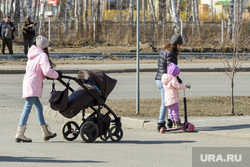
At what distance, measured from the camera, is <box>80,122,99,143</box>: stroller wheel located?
32.1 feet

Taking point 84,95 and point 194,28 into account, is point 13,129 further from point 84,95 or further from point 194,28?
point 194,28

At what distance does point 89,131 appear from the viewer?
32.2ft

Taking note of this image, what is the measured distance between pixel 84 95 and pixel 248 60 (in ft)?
80.9

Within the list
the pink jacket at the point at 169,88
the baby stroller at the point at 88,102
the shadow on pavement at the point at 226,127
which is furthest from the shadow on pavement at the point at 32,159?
the shadow on pavement at the point at 226,127

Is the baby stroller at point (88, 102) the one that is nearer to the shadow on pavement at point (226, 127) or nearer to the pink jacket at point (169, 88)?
the pink jacket at point (169, 88)

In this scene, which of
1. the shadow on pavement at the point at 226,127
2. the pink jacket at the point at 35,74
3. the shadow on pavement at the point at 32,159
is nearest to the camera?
the shadow on pavement at the point at 32,159

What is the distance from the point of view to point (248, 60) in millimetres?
33312

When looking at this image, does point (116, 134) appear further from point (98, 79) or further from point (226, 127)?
point (226, 127)

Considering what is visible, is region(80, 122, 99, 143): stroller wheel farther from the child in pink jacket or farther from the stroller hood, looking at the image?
the child in pink jacket

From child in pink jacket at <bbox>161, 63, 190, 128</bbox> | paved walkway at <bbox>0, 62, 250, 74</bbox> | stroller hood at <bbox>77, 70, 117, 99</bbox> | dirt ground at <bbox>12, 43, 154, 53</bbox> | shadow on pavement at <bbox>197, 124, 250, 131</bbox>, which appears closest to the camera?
stroller hood at <bbox>77, 70, 117, 99</bbox>

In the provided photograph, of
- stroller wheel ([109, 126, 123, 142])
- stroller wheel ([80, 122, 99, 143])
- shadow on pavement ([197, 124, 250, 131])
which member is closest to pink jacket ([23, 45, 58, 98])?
stroller wheel ([80, 122, 99, 143])

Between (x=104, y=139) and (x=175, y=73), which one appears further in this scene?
(x=175, y=73)

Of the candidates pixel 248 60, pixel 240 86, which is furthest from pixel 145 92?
pixel 248 60

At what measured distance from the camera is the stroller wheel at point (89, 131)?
32.1 feet
